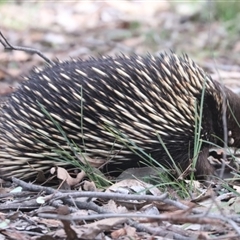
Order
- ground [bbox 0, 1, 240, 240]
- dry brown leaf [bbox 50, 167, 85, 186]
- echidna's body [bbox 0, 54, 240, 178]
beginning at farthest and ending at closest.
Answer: echidna's body [bbox 0, 54, 240, 178], dry brown leaf [bbox 50, 167, 85, 186], ground [bbox 0, 1, 240, 240]

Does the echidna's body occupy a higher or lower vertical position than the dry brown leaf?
higher

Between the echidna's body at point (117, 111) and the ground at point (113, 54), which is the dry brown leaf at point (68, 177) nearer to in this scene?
the ground at point (113, 54)

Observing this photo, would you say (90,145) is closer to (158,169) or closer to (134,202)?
(158,169)

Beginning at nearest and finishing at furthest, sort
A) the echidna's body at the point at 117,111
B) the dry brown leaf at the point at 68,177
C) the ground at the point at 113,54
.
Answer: the ground at the point at 113,54 → the dry brown leaf at the point at 68,177 → the echidna's body at the point at 117,111

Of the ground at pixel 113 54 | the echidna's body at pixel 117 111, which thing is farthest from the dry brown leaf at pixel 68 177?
the echidna's body at pixel 117 111

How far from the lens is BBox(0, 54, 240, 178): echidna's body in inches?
145

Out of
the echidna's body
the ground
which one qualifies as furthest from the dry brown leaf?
the echidna's body

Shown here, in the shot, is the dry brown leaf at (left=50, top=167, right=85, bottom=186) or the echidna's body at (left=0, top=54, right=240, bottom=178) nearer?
the dry brown leaf at (left=50, top=167, right=85, bottom=186)

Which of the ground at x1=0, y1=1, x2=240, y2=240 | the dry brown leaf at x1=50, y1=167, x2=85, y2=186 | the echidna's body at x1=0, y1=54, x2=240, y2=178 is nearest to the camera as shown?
the ground at x1=0, y1=1, x2=240, y2=240

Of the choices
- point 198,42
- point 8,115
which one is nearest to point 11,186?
point 8,115

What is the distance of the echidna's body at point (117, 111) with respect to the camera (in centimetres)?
369

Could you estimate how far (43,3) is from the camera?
35.2ft

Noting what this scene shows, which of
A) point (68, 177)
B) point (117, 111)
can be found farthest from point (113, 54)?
point (68, 177)

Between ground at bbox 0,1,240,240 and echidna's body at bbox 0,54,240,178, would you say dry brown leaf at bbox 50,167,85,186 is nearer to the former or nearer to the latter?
ground at bbox 0,1,240,240
